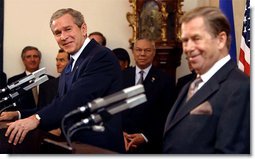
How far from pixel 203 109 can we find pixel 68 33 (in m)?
0.69

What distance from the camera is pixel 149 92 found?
1.88 m

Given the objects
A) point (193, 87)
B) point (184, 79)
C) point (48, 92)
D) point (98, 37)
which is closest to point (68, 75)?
point (48, 92)

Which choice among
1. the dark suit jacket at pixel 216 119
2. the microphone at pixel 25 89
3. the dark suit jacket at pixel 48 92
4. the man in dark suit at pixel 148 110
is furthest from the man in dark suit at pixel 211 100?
the dark suit jacket at pixel 48 92

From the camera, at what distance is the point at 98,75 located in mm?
1772

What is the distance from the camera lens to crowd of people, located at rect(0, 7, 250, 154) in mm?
1343

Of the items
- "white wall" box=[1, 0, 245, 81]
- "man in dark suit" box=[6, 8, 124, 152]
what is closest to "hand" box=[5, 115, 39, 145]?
"man in dark suit" box=[6, 8, 124, 152]

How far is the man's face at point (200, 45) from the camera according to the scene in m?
1.38

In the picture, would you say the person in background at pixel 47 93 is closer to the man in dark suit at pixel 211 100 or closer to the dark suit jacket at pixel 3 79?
the dark suit jacket at pixel 3 79

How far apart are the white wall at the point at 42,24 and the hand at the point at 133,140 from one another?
400 mm

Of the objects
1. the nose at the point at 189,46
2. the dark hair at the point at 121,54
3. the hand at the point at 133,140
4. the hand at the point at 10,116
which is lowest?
the hand at the point at 133,140

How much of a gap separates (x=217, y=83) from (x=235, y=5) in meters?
0.76

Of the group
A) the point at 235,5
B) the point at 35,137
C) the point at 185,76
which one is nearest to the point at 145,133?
the point at 185,76

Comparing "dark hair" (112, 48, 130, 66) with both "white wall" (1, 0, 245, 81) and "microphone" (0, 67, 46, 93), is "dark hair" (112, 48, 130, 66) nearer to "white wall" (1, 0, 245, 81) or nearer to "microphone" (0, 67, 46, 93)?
"white wall" (1, 0, 245, 81)

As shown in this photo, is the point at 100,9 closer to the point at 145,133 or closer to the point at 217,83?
the point at 145,133
